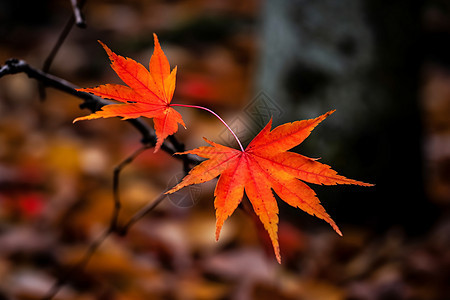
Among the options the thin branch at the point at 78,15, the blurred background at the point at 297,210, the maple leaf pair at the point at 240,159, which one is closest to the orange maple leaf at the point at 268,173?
the maple leaf pair at the point at 240,159

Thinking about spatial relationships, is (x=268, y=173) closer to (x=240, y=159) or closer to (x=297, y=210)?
(x=240, y=159)

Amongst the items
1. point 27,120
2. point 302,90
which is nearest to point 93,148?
point 27,120

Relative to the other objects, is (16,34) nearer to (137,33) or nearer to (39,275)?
(137,33)

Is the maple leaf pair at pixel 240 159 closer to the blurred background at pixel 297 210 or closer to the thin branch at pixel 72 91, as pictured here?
the thin branch at pixel 72 91

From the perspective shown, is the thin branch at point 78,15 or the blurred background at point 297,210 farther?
the blurred background at point 297,210

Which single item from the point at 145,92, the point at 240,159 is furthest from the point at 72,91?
the point at 240,159

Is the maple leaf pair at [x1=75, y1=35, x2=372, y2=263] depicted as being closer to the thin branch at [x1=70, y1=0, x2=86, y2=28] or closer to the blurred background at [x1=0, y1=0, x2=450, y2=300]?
the thin branch at [x1=70, y1=0, x2=86, y2=28]

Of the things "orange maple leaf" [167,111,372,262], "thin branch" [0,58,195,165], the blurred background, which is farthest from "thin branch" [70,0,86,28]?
the blurred background

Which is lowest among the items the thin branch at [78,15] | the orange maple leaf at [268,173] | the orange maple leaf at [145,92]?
the orange maple leaf at [268,173]
